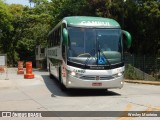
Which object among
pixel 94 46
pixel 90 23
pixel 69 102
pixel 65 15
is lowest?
pixel 69 102

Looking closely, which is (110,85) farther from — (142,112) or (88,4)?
(88,4)

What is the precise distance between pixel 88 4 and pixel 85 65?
20702 mm

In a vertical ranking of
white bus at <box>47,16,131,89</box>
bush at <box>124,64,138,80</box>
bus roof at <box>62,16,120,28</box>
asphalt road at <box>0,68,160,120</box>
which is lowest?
bush at <box>124,64,138,80</box>

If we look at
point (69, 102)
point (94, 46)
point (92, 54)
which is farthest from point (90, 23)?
point (69, 102)

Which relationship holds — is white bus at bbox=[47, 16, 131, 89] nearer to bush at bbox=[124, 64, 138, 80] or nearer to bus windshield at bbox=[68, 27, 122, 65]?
bus windshield at bbox=[68, 27, 122, 65]

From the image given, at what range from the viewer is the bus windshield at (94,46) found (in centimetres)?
1559

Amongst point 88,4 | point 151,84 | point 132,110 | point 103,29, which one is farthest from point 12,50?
point 132,110

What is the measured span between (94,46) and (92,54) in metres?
0.37

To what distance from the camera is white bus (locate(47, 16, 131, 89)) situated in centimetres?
1548

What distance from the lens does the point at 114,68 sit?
15.7 m

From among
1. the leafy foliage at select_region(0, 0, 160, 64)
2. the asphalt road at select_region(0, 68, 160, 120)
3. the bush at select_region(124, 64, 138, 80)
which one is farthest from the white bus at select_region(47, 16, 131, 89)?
the leafy foliage at select_region(0, 0, 160, 64)

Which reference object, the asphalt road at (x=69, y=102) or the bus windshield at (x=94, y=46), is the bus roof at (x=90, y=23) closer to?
the bus windshield at (x=94, y=46)

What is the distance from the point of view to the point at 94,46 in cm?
1580

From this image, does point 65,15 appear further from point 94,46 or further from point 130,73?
point 94,46
